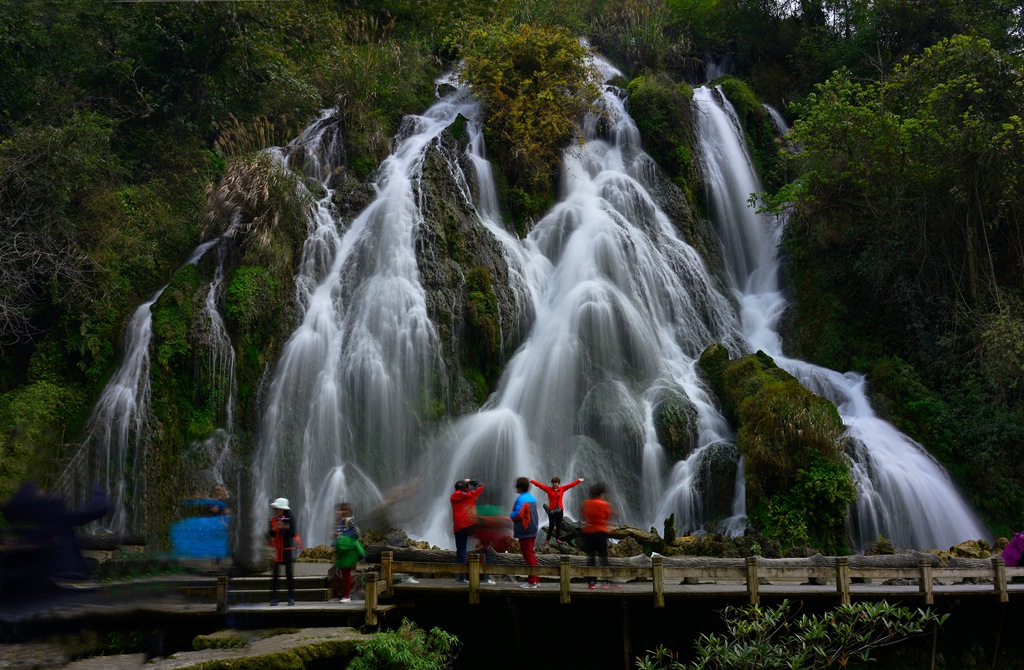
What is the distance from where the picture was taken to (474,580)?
1048 centimetres

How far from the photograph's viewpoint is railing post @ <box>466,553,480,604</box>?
10.4m

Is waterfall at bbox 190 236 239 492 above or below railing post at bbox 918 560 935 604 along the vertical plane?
above

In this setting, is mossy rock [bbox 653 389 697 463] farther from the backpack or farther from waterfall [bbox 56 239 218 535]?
waterfall [bbox 56 239 218 535]

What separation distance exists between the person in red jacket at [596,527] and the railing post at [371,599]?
119 inches

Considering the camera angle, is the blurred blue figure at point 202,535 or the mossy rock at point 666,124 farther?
the mossy rock at point 666,124

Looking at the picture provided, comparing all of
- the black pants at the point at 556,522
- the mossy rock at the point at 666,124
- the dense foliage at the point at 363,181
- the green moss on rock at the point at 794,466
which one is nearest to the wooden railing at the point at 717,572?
the black pants at the point at 556,522

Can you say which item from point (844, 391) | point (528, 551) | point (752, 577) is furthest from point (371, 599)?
point (844, 391)

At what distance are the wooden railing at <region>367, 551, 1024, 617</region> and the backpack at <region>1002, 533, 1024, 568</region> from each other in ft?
3.81

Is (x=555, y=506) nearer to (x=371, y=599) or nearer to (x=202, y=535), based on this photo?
(x=371, y=599)

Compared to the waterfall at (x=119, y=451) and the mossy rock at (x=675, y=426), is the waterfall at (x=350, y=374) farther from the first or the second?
the mossy rock at (x=675, y=426)

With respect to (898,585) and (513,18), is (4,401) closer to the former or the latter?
(898,585)

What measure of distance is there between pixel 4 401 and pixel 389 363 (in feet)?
28.0

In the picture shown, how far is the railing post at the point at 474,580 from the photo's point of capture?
10.4 m

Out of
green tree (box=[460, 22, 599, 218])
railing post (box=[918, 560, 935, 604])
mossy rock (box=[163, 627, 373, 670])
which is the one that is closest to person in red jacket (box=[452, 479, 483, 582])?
mossy rock (box=[163, 627, 373, 670])
